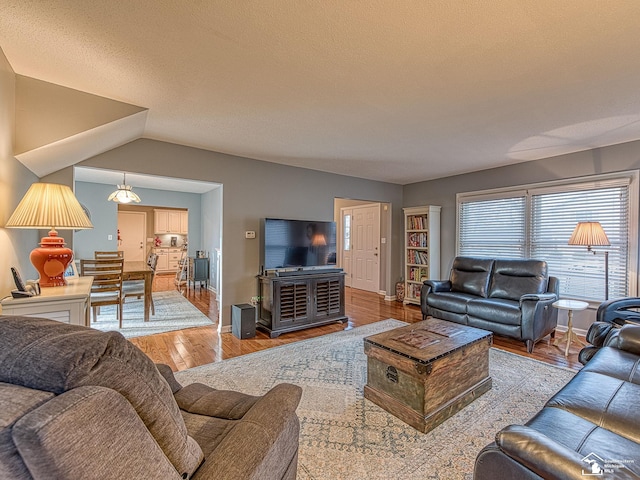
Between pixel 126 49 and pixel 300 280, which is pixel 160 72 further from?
pixel 300 280

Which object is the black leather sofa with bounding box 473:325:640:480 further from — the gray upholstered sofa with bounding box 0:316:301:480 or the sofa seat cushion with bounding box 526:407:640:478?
the gray upholstered sofa with bounding box 0:316:301:480

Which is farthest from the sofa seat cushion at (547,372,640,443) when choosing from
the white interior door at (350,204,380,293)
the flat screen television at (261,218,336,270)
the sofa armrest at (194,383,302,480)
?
the white interior door at (350,204,380,293)

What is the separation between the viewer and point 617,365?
1.79m

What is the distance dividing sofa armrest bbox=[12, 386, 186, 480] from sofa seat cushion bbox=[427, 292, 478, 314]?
3847mm

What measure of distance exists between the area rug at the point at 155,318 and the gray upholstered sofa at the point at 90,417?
11.4 ft

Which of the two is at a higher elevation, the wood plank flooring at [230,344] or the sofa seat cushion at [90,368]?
the sofa seat cushion at [90,368]

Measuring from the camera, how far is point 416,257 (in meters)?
5.67

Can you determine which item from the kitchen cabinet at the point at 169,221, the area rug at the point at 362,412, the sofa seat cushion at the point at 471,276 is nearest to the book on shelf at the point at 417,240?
the sofa seat cushion at the point at 471,276

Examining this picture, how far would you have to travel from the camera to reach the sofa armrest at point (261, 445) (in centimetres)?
85

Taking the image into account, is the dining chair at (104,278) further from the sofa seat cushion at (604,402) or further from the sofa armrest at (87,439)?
the sofa seat cushion at (604,402)

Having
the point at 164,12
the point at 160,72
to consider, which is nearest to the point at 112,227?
the point at 160,72

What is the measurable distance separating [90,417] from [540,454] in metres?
1.24

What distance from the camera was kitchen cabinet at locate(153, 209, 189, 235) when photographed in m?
9.18

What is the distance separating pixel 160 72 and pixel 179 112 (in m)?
0.67
